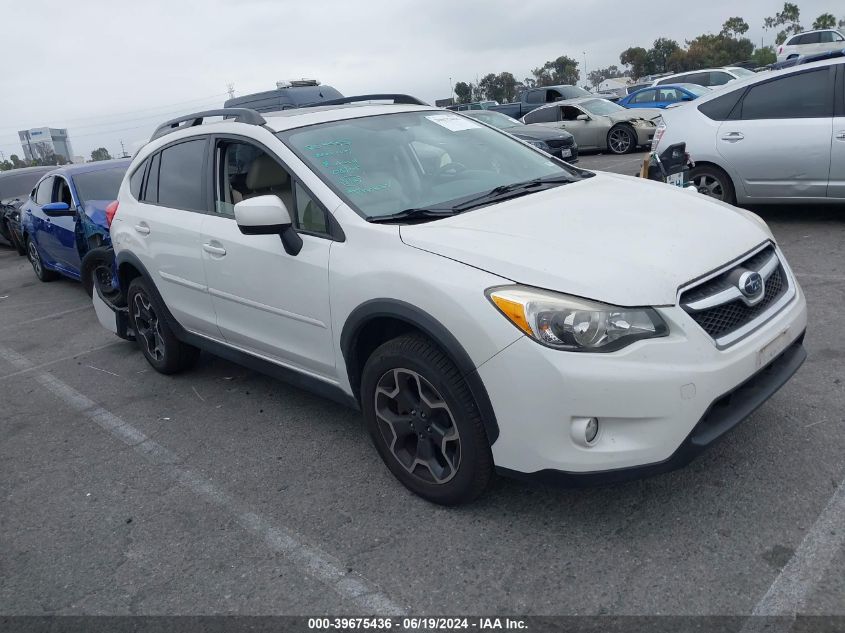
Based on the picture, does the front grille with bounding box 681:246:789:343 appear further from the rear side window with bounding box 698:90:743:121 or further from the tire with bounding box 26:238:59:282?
the tire with bounding box 26:238:59:282

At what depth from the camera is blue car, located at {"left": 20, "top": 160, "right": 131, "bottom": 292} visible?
782cm

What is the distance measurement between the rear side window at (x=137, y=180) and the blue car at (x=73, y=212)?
2267 millimetres

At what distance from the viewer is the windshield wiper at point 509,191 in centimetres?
352

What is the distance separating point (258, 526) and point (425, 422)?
36.3 inches

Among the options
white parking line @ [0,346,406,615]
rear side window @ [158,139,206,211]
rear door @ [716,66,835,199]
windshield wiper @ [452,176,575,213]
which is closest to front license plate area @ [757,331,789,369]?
windshield wiper @ [452,176,575,213]

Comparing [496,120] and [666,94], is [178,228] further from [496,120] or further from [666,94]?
[666,94]

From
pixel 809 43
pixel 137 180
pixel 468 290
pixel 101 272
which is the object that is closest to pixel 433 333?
pixel 468 290

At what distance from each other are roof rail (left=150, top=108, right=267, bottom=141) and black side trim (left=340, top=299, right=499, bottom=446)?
1.47 metres

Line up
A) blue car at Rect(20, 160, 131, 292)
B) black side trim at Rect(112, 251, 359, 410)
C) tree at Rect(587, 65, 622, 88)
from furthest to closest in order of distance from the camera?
tree at Rect(587, 65, 622, 88), blue car at Rect(20, 160, 131, 292), black side trim at Rect(112, 251, 359, 410)

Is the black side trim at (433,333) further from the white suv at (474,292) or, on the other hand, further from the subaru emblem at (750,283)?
the subaru emblem at (750,283)

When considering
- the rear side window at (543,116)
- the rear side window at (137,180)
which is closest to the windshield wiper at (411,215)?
the rear side window at (137,180)

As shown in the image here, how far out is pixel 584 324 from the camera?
2662 millimetres

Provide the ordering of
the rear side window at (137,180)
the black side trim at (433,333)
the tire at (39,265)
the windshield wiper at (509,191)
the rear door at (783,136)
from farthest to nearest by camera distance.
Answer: the tire at (39,265) → the rear door at (783,136) → the rear side window at (137,180) → the windshield wiper at (509,191) → the black side trim at (433,333)

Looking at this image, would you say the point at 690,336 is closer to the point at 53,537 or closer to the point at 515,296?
the point at 515,296
